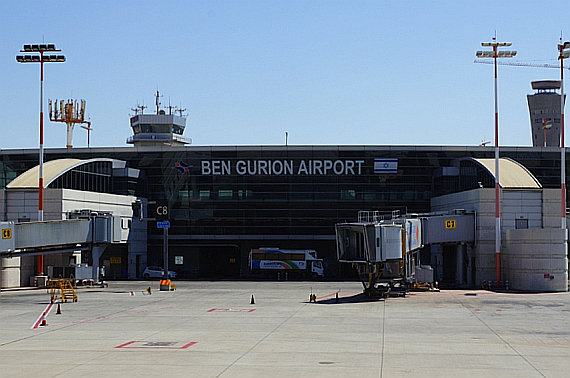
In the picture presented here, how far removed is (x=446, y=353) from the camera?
31172mm

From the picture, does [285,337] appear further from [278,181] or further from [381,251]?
[278,181]

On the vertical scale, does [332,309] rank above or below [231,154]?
below

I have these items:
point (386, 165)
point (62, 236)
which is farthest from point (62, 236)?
point (386, 165)

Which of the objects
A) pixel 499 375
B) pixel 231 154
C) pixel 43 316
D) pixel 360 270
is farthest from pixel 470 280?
pixel 499 375

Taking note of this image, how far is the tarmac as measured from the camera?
89.6 feet

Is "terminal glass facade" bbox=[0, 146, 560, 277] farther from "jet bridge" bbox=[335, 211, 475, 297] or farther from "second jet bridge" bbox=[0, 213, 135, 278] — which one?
"jet bridge" bbox=[335, 211, 475, 297]

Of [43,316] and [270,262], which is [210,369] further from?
[270,262]

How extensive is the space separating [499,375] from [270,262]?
249 feet

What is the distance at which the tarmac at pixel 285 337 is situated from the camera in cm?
2730

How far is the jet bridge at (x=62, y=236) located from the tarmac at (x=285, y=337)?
4.99m

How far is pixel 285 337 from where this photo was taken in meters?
36.7

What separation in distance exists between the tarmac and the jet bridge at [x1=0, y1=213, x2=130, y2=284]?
196 inches

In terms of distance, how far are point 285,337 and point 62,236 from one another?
40512mm

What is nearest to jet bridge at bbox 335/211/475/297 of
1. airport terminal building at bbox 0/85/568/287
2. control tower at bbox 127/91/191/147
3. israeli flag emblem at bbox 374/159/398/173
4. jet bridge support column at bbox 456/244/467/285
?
jet bridge support column at bbox 456/244/467/285
